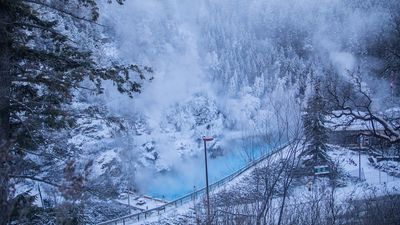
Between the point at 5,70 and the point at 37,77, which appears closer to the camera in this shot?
the point at 5,70

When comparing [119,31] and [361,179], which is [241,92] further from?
[361,179]

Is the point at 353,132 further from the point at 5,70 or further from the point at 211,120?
the point at 211,120

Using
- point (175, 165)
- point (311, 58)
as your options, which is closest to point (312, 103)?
point (175, 165)

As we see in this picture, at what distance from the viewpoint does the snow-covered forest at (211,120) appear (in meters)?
4.19

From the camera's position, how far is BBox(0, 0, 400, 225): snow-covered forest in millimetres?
4191

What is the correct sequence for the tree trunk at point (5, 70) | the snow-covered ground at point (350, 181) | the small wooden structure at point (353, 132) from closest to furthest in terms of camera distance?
the tree trunk at point (5, 70)
the small wooden structure at point (353, 132)
the snow-covered ground at point (350, 181)

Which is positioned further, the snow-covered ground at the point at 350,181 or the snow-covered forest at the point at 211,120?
the snow-covered ground at the point at 350,181

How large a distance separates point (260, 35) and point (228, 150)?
88.4ft

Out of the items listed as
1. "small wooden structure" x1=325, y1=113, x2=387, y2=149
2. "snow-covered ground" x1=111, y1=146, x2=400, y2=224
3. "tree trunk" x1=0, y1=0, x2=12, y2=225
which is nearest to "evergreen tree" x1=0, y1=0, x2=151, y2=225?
"tree trunk" x1=0, y1=0, x2=12, y2=225

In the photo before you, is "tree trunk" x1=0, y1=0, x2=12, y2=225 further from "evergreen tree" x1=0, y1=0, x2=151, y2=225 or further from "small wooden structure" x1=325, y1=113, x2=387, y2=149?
"small wooden structure" x1=325, y1=113, x2=387, y2=149

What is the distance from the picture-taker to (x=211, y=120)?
37812mm

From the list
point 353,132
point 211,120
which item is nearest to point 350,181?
point 353,132

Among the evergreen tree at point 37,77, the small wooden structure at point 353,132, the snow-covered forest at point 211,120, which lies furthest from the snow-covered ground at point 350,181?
the evergreen tree at point 37,77

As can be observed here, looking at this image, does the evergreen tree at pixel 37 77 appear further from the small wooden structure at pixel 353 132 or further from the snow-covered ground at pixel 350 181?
the snow-covered ground at pixel 350 181
